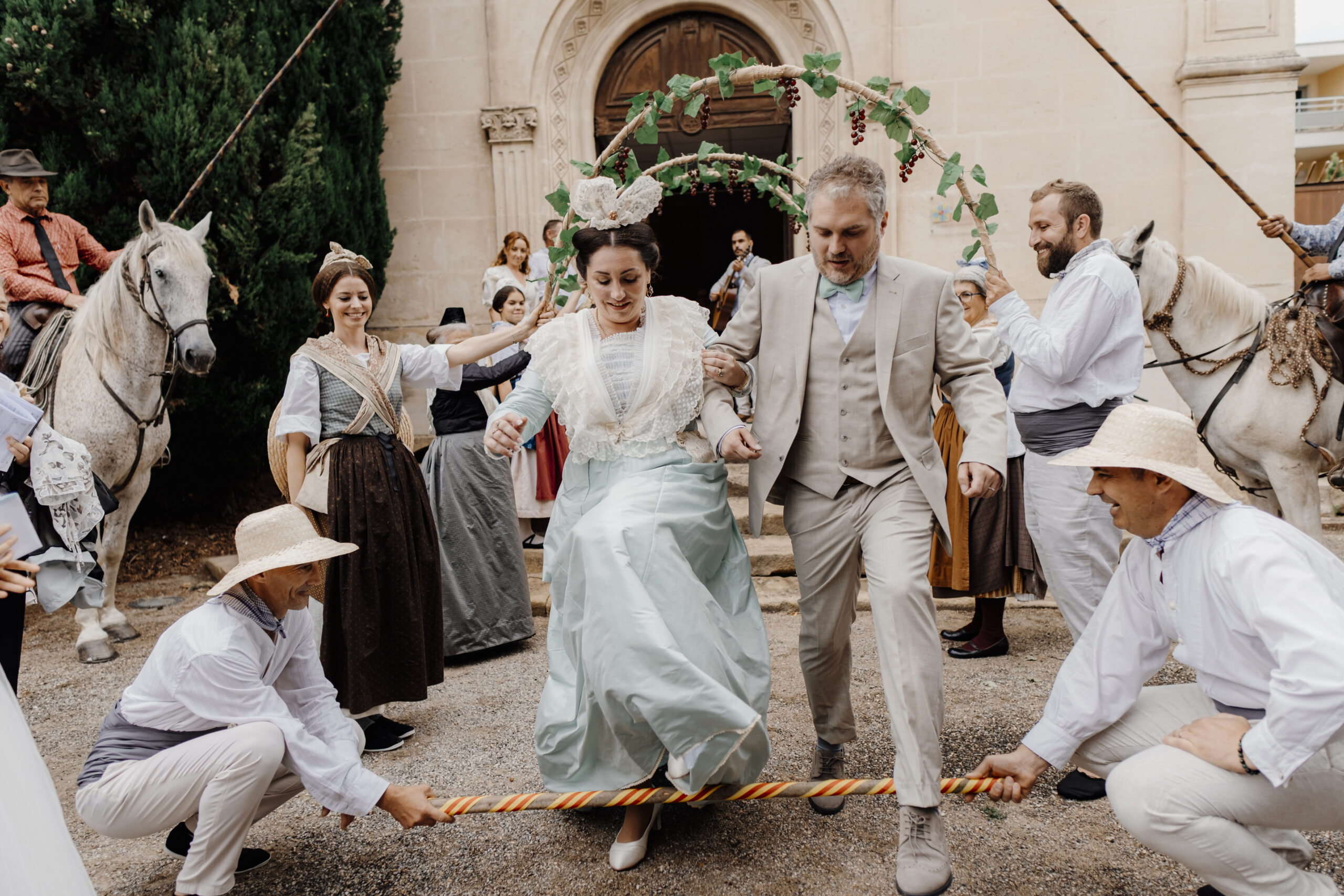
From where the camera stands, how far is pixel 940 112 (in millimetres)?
8367

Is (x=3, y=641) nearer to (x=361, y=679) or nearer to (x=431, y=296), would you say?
(x=361, y=679)

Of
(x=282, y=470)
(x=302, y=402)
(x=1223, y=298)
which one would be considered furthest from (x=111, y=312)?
(x=1223, y=298)

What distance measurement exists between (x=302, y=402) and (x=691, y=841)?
7.71 feet

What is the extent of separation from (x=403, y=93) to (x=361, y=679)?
6882mm

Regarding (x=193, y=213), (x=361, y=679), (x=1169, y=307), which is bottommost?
(x=361, y=679)

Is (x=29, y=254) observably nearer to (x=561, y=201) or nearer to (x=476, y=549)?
(x=476, y=549)

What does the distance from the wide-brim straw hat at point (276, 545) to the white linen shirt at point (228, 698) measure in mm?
132

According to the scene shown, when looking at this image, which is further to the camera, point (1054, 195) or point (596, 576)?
point (1054, 195)

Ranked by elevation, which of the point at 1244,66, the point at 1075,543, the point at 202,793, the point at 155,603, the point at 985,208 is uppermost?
the point at 1244,66

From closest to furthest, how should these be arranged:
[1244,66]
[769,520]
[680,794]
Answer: [680,794], [769,520], [1244,66]

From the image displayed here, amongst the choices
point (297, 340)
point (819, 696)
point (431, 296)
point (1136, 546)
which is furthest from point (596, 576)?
point (431, 296)

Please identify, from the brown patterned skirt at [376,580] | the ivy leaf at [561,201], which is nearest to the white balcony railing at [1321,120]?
the ivy leaf at [561,201]

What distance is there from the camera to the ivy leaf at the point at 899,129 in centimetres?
387

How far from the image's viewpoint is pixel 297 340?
767 cm
